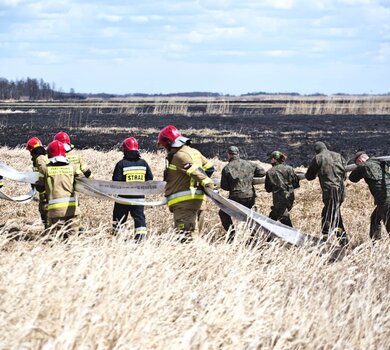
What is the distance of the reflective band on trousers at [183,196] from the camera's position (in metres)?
7.77

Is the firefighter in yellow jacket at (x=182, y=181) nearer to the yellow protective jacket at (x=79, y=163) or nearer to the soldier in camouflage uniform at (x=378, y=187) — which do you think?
the yellow protective jacket at (x=79, y=163)

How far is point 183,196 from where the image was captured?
7.78 metres

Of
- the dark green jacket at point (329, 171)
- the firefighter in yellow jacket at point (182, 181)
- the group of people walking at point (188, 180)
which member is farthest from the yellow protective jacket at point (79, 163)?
the dark green jacket at point (329, 171)

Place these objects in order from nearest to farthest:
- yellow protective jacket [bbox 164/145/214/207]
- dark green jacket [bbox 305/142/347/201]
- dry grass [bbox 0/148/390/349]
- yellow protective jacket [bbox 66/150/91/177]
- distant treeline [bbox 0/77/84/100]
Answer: dry grass [bbox 0/148/390/349], yellow protective jacket [bbox 164/145/214/207], yellow protective jacket [bbox 66/150/91/177], dark green jacket [bbox 305/142/347/201], distant treeline [bbox 0/77/84/100]

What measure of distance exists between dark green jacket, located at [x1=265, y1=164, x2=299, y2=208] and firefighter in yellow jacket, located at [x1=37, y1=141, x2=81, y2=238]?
106 inches

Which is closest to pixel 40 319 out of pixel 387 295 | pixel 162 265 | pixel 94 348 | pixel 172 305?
pixel 94 348

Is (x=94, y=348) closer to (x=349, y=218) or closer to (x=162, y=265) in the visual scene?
(x=162, y=265)

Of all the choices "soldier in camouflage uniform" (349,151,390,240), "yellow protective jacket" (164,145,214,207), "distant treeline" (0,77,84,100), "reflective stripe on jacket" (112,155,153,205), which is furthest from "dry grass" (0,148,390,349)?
"distant treeline" (0,77,84,100)

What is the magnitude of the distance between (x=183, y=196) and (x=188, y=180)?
187 mm

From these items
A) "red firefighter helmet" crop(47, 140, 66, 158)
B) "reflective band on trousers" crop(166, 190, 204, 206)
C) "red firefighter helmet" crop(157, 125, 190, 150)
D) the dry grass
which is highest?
"red firefighter helmet" crop(157, 125, 190, 150)

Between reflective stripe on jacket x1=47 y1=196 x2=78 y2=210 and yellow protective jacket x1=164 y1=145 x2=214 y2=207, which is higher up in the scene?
yellow protective jacket x1=164 y1=145 x2=214 y2=207

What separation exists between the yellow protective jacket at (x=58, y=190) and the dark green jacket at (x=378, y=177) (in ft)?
12.1

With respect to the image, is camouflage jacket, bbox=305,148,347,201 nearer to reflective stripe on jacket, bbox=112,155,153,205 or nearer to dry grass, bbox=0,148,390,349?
reflective stripe on jacket, bbox=112,155,153,205

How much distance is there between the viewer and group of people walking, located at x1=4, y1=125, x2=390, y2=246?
7723 millimetres
